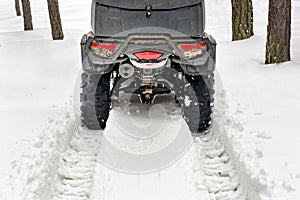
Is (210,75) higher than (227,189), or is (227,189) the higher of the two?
(210,75)

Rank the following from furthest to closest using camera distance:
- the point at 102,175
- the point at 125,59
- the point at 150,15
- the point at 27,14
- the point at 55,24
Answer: the point at 27,14
the point at 55,24
the point at 125,59
the point at 150,15
the point at 102,175

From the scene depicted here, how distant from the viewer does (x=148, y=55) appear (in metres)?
4.79

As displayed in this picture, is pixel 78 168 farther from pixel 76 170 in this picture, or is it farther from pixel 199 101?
pixel 199 101

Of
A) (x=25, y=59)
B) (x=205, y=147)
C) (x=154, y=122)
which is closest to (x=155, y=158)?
(x=205, y=147)

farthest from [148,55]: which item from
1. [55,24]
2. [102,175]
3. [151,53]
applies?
[55,24]

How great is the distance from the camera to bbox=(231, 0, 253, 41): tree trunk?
389 inches

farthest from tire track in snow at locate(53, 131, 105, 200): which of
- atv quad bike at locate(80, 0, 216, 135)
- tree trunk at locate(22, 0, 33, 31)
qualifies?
tree trunk at locate(22, 0, 33, 31)

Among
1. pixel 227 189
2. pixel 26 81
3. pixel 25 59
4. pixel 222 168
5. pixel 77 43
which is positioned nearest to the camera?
pixel 227 189

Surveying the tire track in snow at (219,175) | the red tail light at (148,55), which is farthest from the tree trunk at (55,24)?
the tire track in snow at (219,175)

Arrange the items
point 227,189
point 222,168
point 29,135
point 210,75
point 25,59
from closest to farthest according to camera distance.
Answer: point 227,189 → point 222,168 → point 29,135 → point 210,75 → point 25,59

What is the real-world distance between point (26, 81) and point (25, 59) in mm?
1757

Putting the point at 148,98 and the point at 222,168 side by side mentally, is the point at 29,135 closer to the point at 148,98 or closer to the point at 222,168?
the point at 148,98

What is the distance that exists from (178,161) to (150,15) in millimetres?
1621

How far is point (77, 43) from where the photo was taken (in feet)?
34.2
